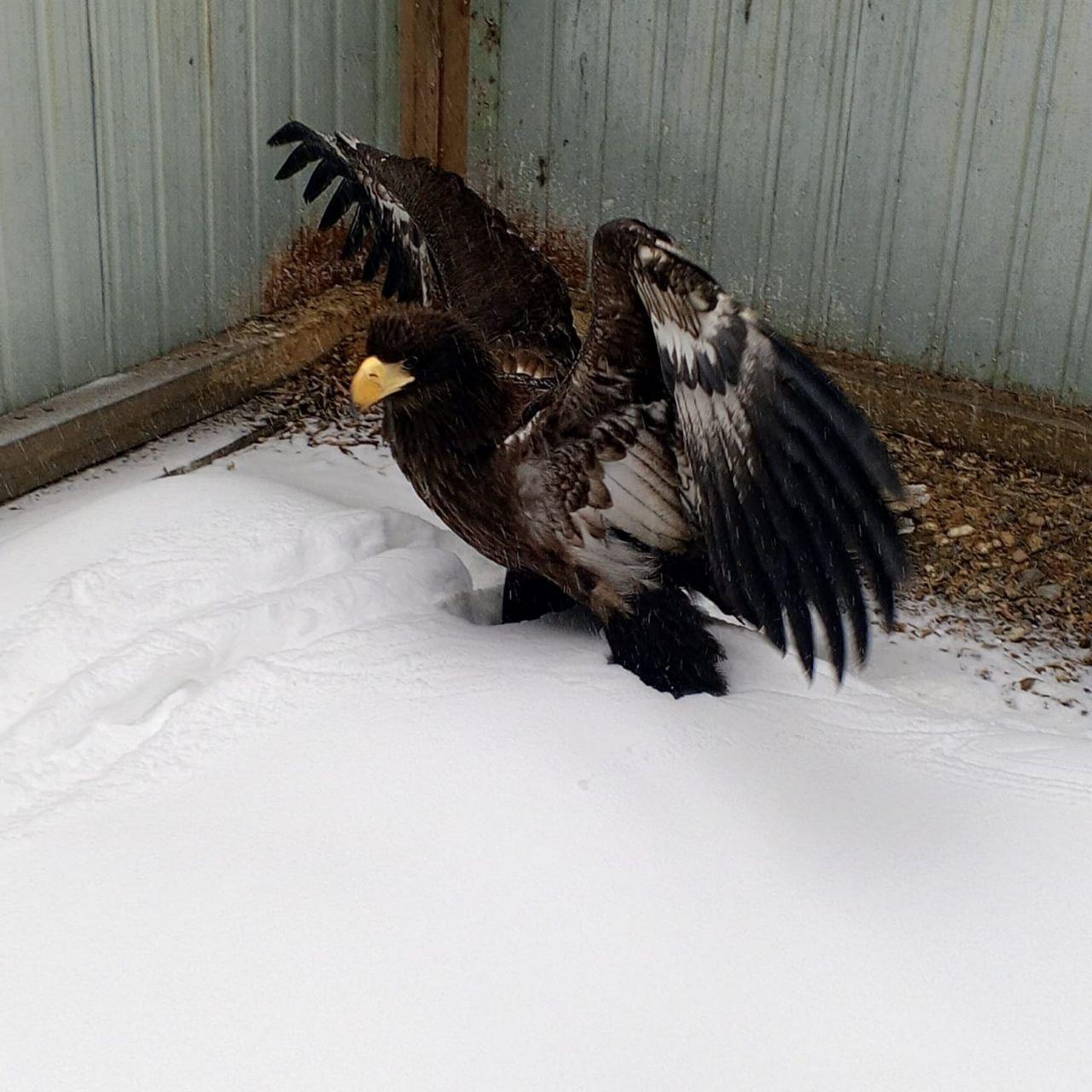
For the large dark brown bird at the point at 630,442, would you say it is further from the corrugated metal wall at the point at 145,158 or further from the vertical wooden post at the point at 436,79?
the vertical wooden post at the point at 436,79

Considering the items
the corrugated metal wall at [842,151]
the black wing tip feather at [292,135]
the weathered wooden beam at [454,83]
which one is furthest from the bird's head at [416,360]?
the weathered wooden beam at [454,83]

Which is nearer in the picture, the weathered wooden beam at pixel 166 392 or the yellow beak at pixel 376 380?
the yellow beak at pixel 376 380

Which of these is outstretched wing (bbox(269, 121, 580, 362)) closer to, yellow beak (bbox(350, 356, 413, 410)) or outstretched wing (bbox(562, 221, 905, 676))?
yellow beak (bbox(350, 356, 413, 410))

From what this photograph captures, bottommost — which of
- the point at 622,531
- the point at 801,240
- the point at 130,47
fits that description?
the point at 622,531

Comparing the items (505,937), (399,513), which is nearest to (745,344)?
(505,937)

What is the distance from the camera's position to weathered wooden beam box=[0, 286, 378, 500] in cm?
358

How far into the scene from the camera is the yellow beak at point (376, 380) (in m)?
2.74

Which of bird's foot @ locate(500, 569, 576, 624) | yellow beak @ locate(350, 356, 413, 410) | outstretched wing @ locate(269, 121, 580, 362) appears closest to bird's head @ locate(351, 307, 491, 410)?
yellow beak @ locate(350, 356, 413, 410)

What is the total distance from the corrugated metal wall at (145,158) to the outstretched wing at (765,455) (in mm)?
1582

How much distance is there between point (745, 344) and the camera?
94.4 inches

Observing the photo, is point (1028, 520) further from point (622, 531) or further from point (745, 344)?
point (745, 344)

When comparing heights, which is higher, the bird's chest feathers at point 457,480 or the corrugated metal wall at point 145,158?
the corrugated metal wall at point 145,158

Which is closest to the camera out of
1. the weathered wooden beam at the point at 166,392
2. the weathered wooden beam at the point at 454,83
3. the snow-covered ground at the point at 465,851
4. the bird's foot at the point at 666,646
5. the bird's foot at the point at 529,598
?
the snow-covered ground at the point at 465,851

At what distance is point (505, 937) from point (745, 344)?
39.1 inches
